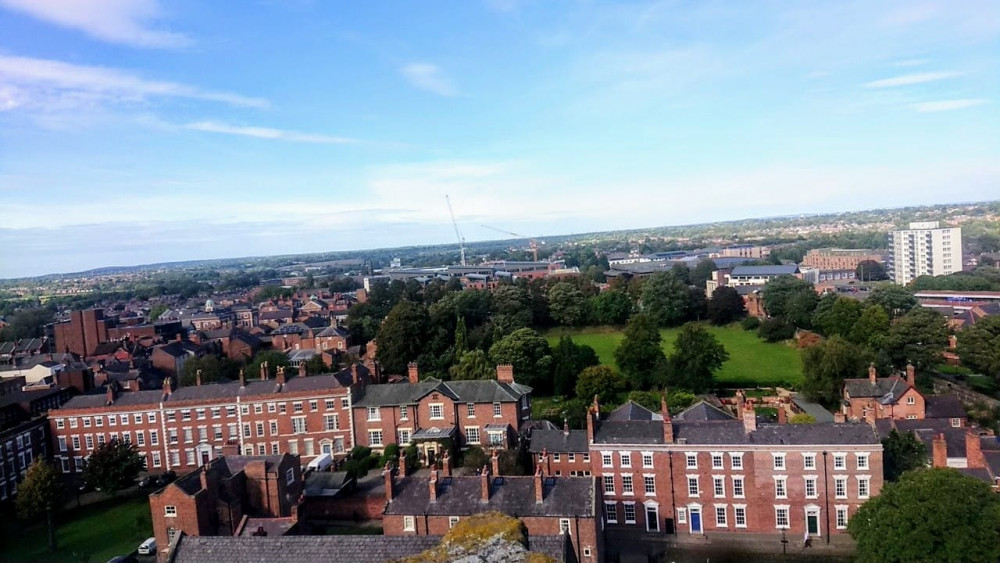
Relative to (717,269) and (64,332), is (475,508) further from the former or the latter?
(717,269)

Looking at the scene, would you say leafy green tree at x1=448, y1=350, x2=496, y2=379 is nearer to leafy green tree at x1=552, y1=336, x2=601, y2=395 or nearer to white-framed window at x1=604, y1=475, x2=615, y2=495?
leafy green tree at x1=552, y1=336, x2=601, y2=395

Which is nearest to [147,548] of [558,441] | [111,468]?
[111,468]

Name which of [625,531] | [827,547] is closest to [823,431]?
[827,547]

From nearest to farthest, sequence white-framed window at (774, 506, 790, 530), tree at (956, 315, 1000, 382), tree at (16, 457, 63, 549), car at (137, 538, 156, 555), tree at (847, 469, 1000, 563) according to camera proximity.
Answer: tree at (847, 469, 1000, 563) → white-framed window at (774, 506, 790, 530) → car at (137, 538, 156, 555) → tree at (16, 457, 63, 549) → tree at (956, 315, 1000, 382)

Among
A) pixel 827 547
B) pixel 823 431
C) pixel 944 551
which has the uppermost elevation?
pixel 823 431

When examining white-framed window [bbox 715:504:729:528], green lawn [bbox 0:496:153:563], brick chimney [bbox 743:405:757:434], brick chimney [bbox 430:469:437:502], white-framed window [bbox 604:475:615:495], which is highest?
brick chimney [bbox 743:405:757:434]

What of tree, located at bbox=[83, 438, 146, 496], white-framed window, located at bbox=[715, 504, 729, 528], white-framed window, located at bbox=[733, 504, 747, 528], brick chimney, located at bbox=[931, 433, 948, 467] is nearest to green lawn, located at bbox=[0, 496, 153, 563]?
tree, located at bbox=[83, 438, 146, 496]

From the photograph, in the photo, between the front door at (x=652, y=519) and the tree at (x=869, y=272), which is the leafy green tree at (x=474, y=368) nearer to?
the front door at (x=652, y=519)
